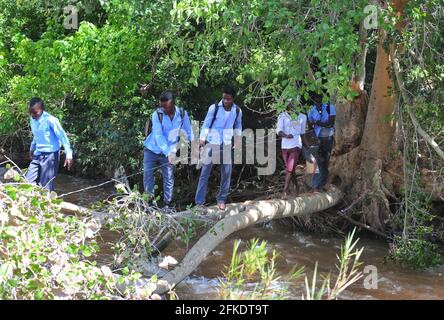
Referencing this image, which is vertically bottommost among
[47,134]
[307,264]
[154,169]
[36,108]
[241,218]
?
[307,264]

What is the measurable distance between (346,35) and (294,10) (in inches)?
45.1

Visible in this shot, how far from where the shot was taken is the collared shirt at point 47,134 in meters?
8.82

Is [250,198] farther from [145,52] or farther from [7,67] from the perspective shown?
[7,67]

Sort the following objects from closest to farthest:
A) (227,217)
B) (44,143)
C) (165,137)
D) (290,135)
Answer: (227,217)
(44,143)
(165,137)
(290,135)

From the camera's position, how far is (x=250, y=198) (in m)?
11.6

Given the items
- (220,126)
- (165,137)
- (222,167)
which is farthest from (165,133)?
(222,167)

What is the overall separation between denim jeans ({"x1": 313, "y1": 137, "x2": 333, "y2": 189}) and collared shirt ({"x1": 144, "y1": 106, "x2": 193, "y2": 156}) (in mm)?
2209

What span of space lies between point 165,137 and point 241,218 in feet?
4.74

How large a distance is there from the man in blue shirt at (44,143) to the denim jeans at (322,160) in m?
3.53

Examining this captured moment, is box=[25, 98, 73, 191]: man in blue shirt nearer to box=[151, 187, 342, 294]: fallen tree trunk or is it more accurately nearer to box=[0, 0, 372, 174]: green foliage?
box=[0, 0, 372, 174]: green foliage

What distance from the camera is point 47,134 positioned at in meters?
8.85

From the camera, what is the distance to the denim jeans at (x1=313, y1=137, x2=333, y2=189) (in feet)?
33.6

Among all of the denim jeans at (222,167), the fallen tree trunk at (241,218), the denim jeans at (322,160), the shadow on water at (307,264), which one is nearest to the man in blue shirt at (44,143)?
the shadow on water at (307,264)

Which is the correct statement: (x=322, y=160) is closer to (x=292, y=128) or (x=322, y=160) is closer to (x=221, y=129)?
(x=292, y=128)
